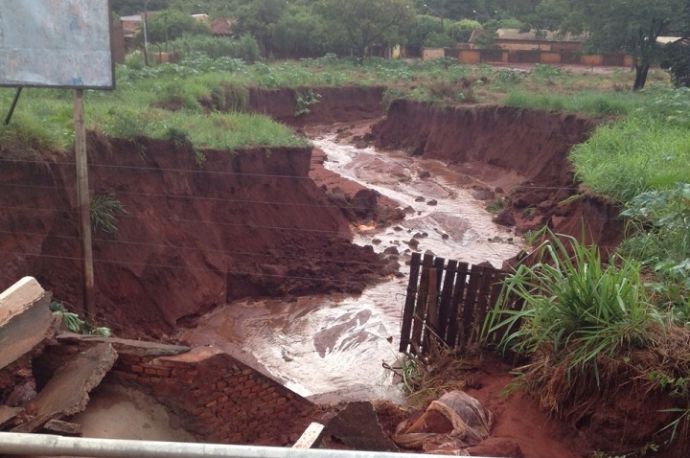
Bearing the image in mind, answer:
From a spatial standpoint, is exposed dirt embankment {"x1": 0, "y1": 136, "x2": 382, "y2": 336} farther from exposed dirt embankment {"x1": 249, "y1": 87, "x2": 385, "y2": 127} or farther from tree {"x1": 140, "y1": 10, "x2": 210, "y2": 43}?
tree {"x1": 140, "y1": 10, "x2": 210, "y2": 43}

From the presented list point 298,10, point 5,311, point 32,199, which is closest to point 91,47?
point 32,199

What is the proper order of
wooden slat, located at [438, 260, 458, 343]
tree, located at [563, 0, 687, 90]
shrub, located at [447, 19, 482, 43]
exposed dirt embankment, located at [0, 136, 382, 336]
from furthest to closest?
shrub, located at [447, 19, 482, 43] < tree, located at [563, 0, 687, 90] < exposed dirt embankment, located at [0, 136, 382, 336] < wooden slat, located at [438, 260, 458, 343]

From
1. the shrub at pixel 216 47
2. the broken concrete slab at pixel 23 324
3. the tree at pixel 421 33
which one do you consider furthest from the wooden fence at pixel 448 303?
the tree at pixel 421 33

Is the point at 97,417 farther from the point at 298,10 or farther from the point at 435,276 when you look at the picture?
the point at 298,10

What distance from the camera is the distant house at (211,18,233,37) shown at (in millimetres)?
48375

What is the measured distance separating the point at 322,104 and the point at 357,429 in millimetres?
27865

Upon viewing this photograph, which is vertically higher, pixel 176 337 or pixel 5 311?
pixel 5 311

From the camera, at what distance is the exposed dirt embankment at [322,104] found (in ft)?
94.5

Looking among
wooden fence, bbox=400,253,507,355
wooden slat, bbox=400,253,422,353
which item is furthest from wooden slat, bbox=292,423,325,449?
wooden slat, bbox=400,253,422,353

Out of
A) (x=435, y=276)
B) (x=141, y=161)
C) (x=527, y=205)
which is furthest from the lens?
(x=527, y=205)

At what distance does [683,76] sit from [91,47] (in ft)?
73.1

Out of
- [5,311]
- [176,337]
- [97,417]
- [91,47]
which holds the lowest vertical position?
[176,337]

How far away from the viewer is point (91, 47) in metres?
7.45

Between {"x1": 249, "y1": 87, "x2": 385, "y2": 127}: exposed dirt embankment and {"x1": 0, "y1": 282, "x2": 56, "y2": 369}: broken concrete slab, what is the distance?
2226cm
